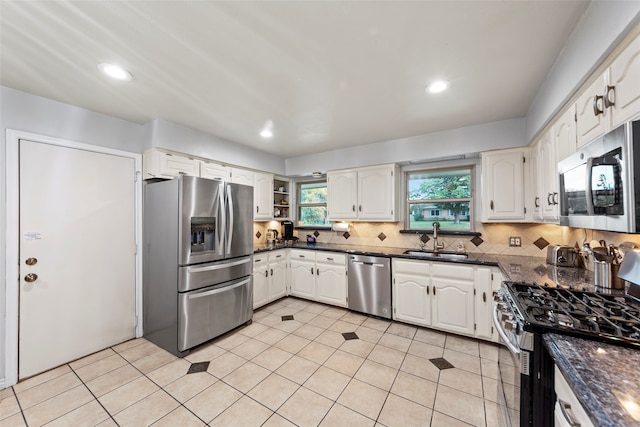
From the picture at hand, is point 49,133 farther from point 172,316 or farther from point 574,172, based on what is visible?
point 574,172

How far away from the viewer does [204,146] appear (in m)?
3.02

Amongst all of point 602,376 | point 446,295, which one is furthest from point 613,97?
point 446,295

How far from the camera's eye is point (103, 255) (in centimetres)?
247

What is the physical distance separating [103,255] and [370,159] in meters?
3.40

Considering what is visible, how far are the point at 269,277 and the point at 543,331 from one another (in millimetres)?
3145

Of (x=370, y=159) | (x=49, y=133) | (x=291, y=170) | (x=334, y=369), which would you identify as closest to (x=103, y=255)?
(x=49, y=133)

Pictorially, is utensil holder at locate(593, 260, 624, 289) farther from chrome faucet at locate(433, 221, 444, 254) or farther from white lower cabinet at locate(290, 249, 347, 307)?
white lower cabinet at locate(290, 249, 347, 307)

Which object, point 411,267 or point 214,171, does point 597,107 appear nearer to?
point 411,267

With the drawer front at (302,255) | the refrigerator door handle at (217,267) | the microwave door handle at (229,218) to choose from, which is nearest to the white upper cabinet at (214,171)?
the microwave door handle at (229,218)

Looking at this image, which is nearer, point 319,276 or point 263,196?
point 319,276

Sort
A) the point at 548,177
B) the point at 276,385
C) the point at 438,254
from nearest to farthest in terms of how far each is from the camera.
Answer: the point at 276,385, the point at 548,177, the point at 438,254

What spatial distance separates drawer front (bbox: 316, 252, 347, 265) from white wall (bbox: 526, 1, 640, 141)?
254 centimetres

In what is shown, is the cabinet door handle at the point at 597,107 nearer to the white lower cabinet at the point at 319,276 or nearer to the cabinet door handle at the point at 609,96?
the cabinet door handle at the point at 609,96

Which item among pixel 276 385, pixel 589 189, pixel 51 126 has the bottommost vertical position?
pixel 276 385
